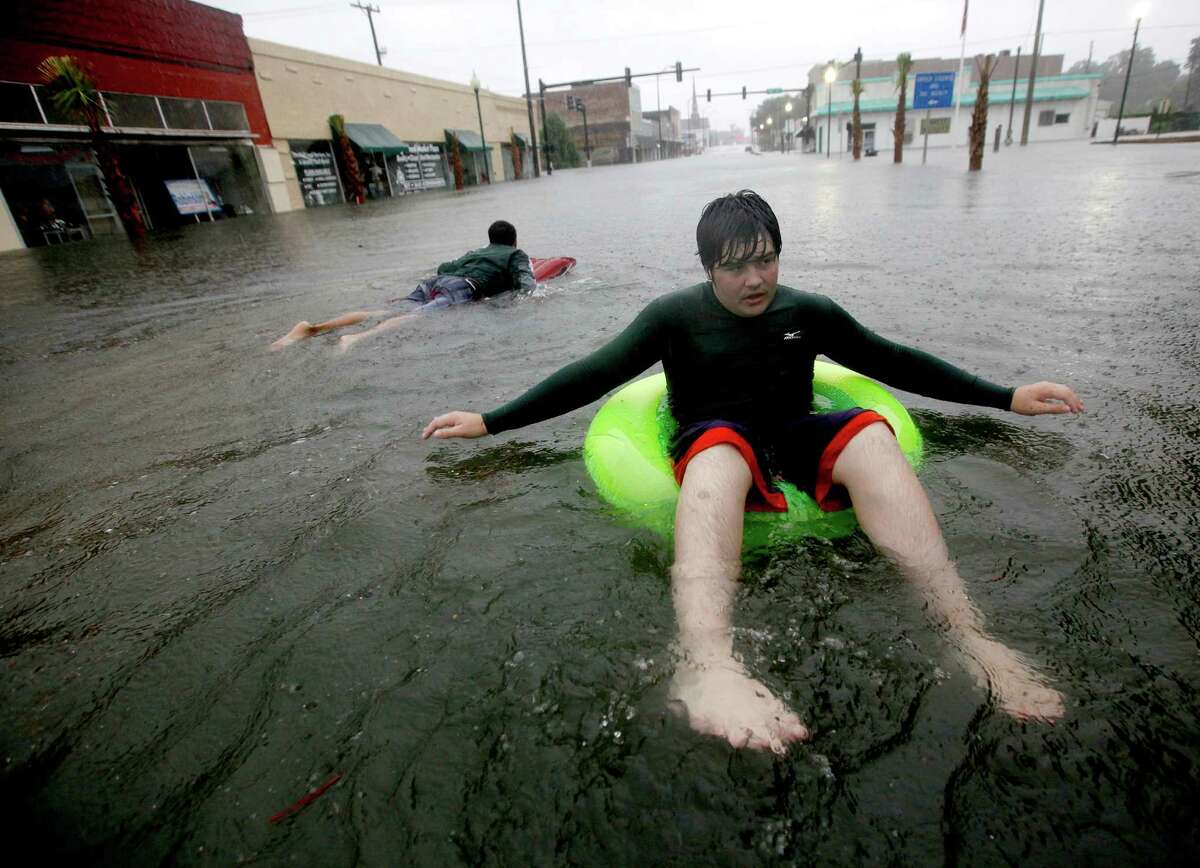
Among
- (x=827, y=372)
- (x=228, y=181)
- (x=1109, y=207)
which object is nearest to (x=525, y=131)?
(x=228, y=181)

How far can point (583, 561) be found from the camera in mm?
2090

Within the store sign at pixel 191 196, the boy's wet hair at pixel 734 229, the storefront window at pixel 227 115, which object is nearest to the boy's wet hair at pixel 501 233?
the boy's wet hair at pixel 734 229

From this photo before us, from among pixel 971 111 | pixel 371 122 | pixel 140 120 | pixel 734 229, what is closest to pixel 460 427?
pixel 734 229

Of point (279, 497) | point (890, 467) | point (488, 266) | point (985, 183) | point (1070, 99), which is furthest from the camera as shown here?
point (1070, 99)

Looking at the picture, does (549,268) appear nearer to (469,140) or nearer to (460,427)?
(460,427)

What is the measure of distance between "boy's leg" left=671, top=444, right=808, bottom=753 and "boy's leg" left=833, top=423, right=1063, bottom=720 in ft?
1.16

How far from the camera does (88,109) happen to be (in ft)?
49.3

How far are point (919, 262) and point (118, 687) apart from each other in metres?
7.31

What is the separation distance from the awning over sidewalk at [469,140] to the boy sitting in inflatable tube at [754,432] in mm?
37266

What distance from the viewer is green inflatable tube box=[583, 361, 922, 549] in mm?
2068

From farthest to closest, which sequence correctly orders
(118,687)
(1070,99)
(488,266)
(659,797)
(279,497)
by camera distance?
1. (1070,99)
2. (488,266)
3. (279,497)
4. (118,687)
5. (659,797)

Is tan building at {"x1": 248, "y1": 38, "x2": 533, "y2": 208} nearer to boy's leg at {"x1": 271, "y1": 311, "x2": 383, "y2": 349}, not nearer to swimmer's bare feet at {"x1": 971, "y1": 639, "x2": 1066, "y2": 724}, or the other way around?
boy's leg at {"x1": 271, "y1": 311, "x2": 383, "y2": 349}

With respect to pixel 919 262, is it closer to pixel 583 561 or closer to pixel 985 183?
pixel 583 561

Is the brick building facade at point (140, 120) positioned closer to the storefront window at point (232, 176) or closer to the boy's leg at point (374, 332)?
the storefront window at point (232, 176)
